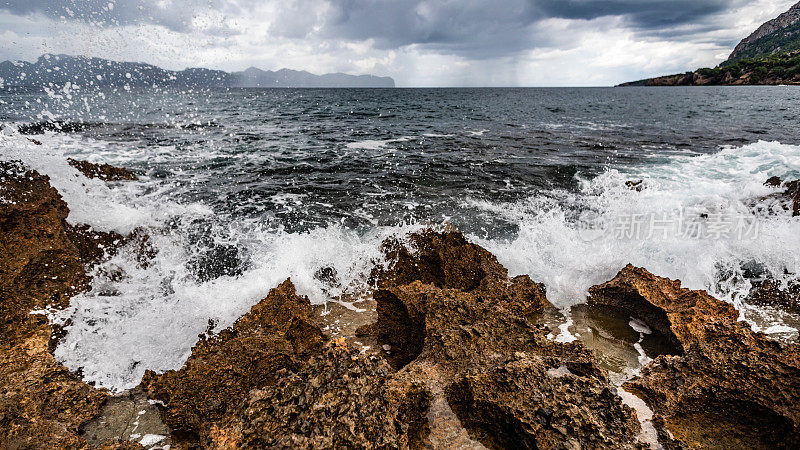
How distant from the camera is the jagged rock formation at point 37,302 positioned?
8.08 ft

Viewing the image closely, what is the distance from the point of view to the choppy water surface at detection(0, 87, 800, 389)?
436 centimetres

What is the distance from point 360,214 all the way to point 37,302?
5.83 m

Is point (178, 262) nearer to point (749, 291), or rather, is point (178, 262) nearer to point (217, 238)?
point (217, 238)

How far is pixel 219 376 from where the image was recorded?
9.43 ft

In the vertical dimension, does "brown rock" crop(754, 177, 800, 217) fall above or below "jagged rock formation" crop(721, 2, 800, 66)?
below

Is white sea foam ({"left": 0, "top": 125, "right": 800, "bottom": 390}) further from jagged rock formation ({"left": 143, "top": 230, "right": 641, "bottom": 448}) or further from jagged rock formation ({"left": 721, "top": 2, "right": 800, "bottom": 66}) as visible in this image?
jagged rock formation ({"left": 721, "top": 2, "right": 800, "bottom": 66})

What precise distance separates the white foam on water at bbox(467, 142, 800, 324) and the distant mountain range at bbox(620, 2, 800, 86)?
114 metres

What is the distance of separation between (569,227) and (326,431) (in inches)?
268

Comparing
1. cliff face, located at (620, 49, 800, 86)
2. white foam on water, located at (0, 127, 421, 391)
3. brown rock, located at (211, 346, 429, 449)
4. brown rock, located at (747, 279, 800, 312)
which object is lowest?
brown rock, located at (747, 279, 800, 312)

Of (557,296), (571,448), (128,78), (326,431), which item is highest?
(128,78)

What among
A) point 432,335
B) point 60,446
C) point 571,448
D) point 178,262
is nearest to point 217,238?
point 178,262

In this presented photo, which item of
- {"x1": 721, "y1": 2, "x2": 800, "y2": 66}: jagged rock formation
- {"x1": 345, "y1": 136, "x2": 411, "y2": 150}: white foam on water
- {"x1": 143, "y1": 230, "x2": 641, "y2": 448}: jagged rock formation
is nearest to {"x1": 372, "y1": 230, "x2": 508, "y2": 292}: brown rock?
{"x1": 143, "y1": 230, "x2": 641, "y2": 448}: jagged rock formation

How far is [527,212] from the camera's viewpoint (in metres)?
8.60

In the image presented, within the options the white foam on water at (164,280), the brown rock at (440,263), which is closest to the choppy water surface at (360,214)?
the white foam on water at (164,280)
